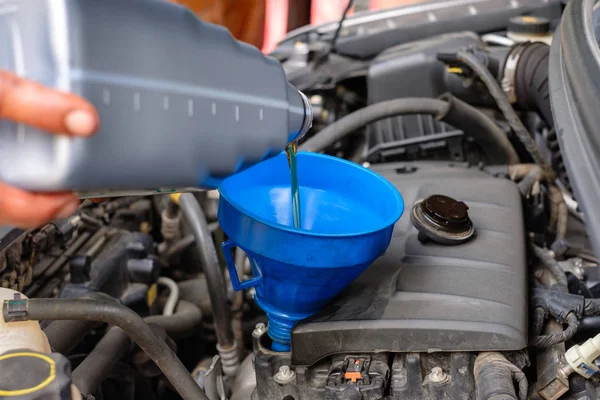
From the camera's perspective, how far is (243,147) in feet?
2.73

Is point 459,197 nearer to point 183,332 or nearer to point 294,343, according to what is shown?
point 294,343

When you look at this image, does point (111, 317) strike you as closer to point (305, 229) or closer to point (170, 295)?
point (305, 229)

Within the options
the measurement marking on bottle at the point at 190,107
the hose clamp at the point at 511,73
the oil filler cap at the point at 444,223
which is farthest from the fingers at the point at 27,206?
the hose clamp at the point at 511,73

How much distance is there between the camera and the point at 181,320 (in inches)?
57.9

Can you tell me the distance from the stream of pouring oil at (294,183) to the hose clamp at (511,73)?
0.72m

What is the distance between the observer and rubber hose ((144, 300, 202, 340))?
142 cm

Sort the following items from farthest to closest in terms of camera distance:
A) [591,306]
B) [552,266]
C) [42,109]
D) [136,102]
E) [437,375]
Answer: [552,266]
[591,306]
[437,375]
[136,102]
[42,109]

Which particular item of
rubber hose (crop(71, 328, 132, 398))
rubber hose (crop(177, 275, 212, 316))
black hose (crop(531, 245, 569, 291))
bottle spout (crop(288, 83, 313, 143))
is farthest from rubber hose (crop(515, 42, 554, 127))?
rubber hose (crop(71, 328, 132, 398))

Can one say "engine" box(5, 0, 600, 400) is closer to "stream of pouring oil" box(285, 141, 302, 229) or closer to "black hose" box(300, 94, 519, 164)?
"black hose" box(300, 94, 519, 164)

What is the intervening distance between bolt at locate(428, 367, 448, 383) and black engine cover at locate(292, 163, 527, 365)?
37 millimetres

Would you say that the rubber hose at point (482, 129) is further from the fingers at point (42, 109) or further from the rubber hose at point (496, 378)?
the fingers at point (42, 109)

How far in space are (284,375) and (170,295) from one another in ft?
1.91

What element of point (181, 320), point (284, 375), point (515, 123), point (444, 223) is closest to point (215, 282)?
point (181, 320)

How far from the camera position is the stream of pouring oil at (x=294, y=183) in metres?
1.03
